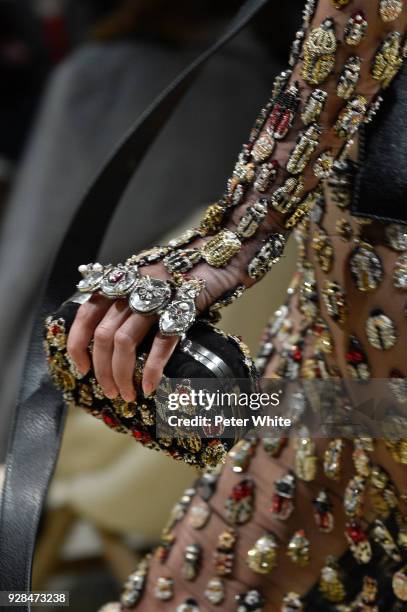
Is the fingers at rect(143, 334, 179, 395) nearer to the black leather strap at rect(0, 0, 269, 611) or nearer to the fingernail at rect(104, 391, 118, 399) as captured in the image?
the fingernail at rect(104, 391, 118, 399)

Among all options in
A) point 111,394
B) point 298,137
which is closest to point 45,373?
point 111,394

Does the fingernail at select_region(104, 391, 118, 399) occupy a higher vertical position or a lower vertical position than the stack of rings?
lower

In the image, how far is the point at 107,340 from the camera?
22.2 inches

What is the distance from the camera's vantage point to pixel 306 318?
27.6 inches

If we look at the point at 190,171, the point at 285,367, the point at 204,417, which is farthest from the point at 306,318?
the point at 190,171

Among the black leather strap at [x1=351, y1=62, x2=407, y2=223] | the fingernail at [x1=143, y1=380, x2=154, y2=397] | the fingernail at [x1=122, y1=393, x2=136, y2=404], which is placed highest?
the black leather strap at [x1=351, y1=62, x2=407, y2=223]

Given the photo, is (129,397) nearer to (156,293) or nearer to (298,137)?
(156,293)

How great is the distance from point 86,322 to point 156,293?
0.05 meters

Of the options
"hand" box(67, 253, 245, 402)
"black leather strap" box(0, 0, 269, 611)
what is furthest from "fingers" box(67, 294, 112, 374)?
"black leather strap" box(0, 0, 269, 611)

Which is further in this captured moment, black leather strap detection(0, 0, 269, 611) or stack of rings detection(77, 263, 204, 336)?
black leather strap detection(0, 0, 269, 611)

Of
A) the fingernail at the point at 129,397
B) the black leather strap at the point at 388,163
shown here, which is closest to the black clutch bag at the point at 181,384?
the fingernail at the point at 129,397

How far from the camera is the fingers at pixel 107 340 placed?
1.85ft

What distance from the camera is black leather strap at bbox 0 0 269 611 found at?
0.68m

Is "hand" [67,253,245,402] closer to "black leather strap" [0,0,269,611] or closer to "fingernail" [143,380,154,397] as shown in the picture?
"fingernail" [143,380,154,397]
